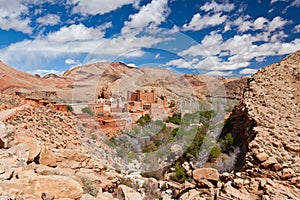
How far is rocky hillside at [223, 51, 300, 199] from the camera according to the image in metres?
7.68

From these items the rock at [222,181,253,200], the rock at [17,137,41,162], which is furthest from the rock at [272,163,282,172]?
the rock at [17,137,41,162]

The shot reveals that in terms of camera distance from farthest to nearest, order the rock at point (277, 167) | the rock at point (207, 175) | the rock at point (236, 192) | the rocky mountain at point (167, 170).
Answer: the rock at point (207, 175) → the rock at point (277, 167) → the rock at point (236, 192) → the rocky mountain at point (167, 170)

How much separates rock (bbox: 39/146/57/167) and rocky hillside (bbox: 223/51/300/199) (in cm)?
589

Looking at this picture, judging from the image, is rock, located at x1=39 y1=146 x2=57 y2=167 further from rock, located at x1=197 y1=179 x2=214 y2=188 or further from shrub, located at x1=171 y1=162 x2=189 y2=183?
shrub, located at x1=171 y1=162 x2=189 y2=183

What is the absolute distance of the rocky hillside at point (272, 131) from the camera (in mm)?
7676

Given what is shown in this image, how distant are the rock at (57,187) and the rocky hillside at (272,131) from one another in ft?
17.1

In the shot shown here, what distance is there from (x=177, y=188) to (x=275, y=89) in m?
8.78

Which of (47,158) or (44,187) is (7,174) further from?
(47,158)

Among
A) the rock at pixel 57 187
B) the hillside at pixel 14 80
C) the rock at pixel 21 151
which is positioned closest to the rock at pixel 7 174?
the rock at pixel 57 187

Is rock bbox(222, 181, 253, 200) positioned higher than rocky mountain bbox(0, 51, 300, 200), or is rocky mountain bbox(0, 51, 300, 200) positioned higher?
rocky mountain bbox(0, 51, 300, 200)

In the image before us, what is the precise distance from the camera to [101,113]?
64.8 ft

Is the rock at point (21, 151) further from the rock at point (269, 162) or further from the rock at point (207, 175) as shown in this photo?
the rock at point (269, 162)

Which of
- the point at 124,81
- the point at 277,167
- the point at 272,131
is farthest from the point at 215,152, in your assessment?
the point at 124,81

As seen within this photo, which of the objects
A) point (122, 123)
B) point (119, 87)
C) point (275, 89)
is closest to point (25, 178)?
point (122, 123)
